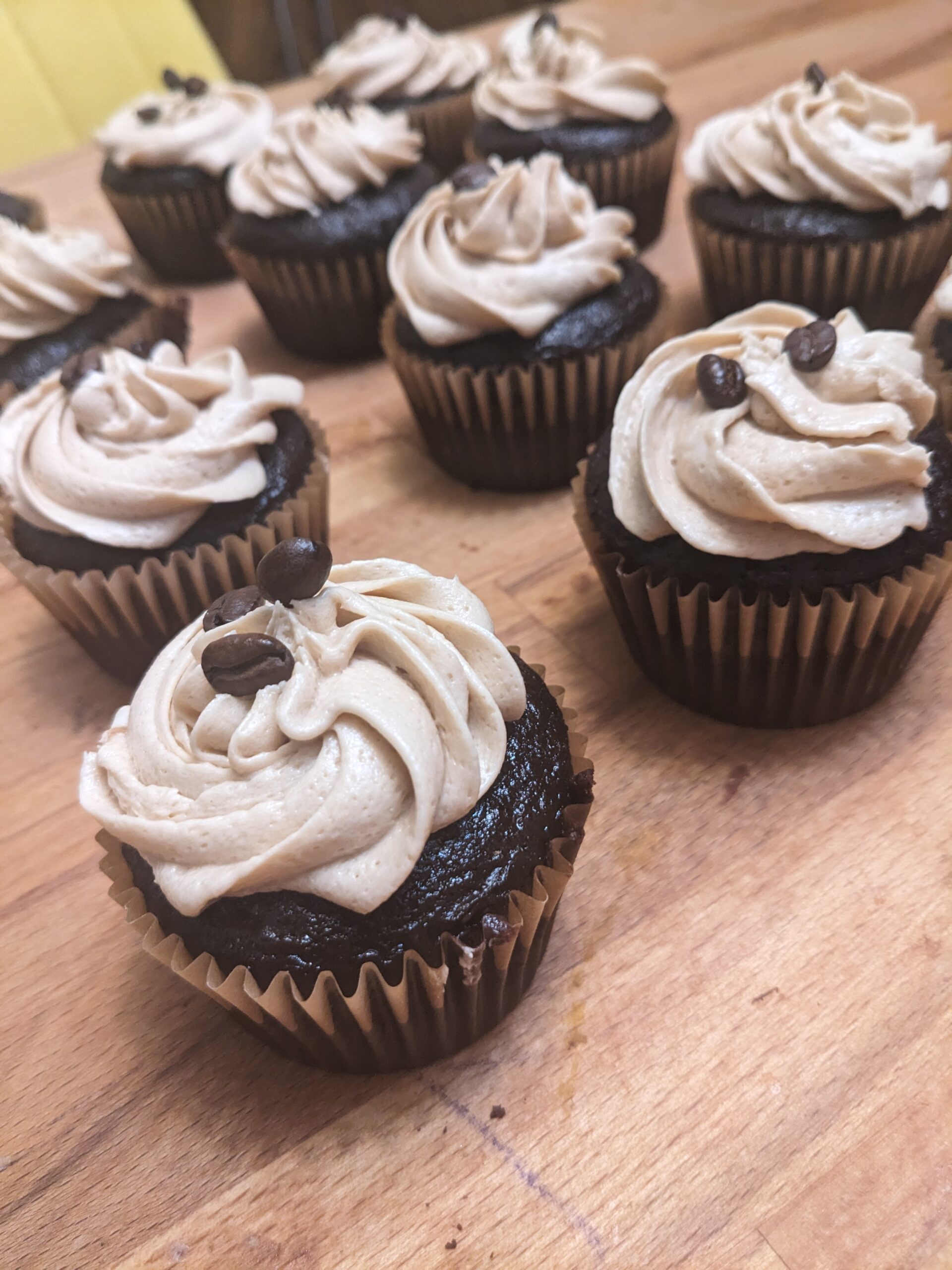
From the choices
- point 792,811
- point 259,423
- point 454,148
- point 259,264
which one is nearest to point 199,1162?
point 792,811

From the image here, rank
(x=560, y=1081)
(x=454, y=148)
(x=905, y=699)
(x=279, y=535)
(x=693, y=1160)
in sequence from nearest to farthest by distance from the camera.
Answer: (x=693, y=1160)
(x=560, y=1081)
(x=905, y=699)
(x=279, y=535)
(x=454, y=148)

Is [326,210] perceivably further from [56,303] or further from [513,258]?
[513,258]

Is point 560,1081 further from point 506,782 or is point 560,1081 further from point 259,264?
point 259,264

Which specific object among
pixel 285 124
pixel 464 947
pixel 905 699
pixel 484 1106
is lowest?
pixel 905 699

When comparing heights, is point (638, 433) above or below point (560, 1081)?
above

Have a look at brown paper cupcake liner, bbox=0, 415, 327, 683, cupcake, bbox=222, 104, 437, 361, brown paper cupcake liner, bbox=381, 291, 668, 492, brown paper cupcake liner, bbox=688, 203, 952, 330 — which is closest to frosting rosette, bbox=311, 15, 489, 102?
cupcake, bbox=222, 104, 437, 361

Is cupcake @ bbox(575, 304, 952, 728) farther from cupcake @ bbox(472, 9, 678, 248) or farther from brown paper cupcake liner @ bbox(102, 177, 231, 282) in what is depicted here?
brown paper cupcake liner @ bbox(102, 177, 231, 282)

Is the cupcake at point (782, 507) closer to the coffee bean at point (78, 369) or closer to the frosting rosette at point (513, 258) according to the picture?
the frosting rosette at point (513, 258)
